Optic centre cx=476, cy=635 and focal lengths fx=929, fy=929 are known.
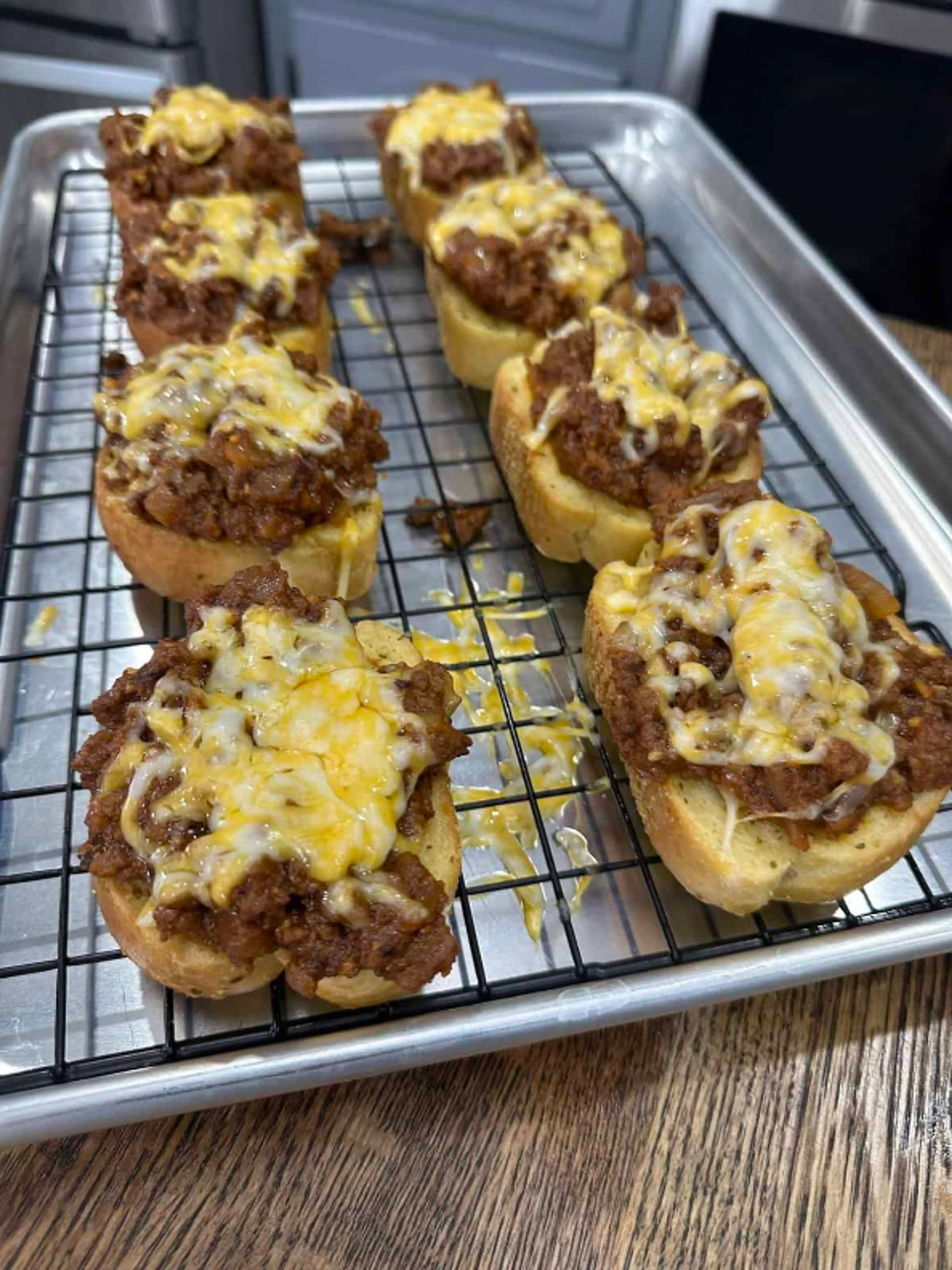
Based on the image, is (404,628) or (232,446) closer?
(232,446)

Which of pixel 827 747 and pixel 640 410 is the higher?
pixel 640 410

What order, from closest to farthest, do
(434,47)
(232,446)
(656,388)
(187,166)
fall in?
1. (232,446)
2. (656,388)
3. (187,166)
4. (434,47)

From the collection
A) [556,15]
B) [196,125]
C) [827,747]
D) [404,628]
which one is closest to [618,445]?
[404,628]

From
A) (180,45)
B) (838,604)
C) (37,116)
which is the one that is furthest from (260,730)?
(37,116)

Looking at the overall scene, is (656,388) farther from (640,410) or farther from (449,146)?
(449,146)

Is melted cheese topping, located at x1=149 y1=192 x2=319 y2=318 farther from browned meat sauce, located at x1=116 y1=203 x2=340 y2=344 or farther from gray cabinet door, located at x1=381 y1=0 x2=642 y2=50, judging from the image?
gray cabinet door, located at x1=381 y1=0 x2=642 y2=50

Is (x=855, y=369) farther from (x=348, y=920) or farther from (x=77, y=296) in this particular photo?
(x=77, y=296)

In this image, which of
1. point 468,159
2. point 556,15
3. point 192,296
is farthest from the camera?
point 556,15
